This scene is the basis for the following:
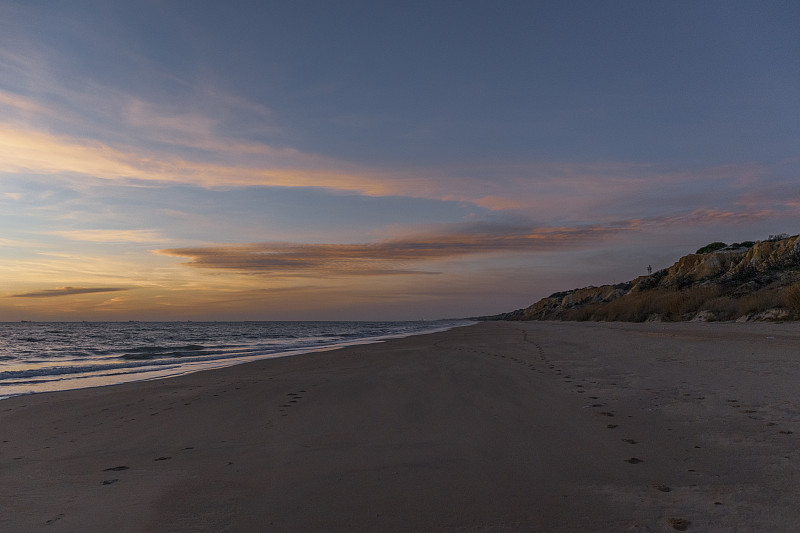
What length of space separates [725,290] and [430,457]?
112 feet

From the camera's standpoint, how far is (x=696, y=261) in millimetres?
49469

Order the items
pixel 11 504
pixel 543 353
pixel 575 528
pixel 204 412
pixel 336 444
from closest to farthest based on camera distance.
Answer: pixel 575 528, pixel 11 504, pixel 336 444, pixel 204 412, pixel 543 353

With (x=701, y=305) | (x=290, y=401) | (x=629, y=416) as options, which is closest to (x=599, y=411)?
(x=629, y=416)

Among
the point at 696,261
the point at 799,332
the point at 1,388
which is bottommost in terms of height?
the point at 1,388

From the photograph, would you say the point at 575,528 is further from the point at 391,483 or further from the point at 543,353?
the point at 543,353

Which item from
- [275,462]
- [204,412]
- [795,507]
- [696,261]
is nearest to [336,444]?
[275,462]

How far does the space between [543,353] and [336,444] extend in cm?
1102

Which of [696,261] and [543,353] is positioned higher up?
[696,261]

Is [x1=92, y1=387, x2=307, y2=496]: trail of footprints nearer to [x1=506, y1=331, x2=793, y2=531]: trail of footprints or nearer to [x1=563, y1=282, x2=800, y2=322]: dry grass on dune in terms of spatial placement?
[x1=506, y1=331, x2=793, y2=531]: trail of footprints

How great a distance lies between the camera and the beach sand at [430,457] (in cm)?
324

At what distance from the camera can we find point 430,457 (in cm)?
457

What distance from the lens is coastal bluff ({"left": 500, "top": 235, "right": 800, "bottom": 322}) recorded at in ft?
76.3

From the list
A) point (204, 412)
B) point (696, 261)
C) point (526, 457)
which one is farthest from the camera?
point (696, 261)

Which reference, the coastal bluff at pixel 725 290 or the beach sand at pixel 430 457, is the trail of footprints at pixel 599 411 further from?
the coastal bluff at pixel 725 290
